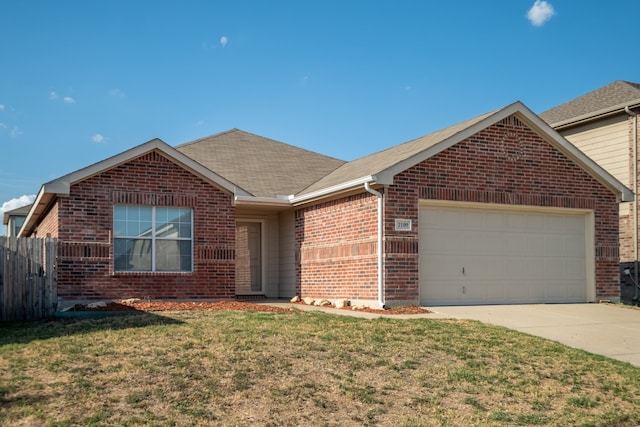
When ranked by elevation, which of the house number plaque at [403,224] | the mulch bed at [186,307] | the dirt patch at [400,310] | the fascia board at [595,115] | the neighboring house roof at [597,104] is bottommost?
the dirt patch at [400,310]

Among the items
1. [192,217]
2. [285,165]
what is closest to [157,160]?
[192,217]

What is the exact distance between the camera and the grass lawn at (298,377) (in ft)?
24.8

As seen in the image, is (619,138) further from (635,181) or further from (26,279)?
(26,279)

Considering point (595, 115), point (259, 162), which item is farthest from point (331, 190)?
point (595, 115)

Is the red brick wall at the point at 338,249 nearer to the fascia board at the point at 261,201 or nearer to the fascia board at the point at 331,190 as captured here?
the fascia board at the point at 331,190

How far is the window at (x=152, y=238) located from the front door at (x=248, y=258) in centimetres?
356

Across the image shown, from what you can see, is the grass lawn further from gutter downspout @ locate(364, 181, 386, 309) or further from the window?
the window

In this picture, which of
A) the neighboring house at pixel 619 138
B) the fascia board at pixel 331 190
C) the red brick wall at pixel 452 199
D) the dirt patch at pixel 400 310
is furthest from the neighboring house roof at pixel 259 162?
the neighboring house at pixel 619 138

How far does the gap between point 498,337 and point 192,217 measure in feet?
27.0

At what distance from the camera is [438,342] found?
1084cm

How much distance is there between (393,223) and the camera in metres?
15.2

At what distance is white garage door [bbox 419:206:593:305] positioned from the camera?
52.3 feet

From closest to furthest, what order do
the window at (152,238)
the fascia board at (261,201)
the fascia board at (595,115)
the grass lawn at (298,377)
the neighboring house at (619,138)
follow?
the grass lawn at (298,377) → the window at (152,238) → the fascia board at (261,201) → the fascia board at (595,115) → the neighboring house at (619,138)

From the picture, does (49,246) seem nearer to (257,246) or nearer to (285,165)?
(257,246)
